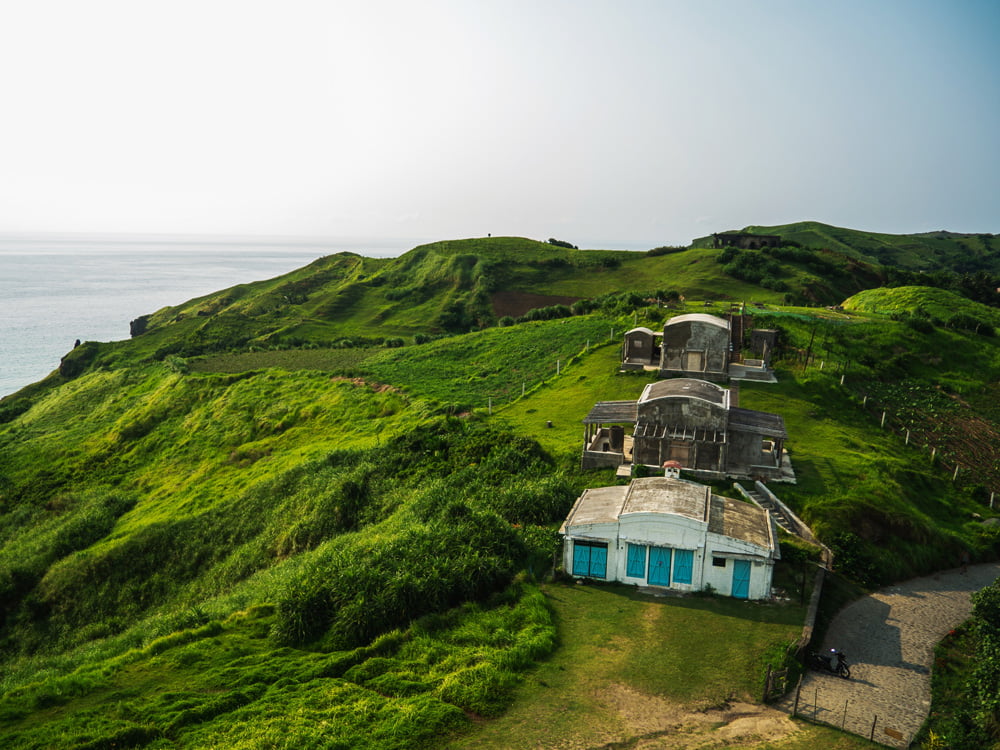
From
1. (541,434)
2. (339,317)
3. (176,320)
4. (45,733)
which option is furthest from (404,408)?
(176,320)

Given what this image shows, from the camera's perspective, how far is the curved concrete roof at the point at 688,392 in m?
32.6

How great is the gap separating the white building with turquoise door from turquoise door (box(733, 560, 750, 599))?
3 centimetres

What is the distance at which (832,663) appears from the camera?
19.4 m

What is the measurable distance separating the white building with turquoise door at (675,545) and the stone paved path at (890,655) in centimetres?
348

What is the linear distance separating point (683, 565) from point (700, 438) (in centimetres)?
1004

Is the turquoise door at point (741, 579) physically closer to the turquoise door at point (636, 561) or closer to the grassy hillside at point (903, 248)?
the turquoise door at point (636, 561)

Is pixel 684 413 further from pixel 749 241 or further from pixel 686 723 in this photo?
pixel 749 241

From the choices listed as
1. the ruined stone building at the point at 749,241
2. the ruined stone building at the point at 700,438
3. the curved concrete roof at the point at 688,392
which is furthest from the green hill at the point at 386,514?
the ruined stone building at the point at 749,241

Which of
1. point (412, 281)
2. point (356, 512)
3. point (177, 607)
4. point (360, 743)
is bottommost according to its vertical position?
point (177, 607)

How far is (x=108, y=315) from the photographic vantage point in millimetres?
168375

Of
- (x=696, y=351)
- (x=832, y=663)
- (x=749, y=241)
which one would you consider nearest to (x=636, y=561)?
(x=832, y=663)

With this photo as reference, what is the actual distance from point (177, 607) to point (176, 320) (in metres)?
95.1

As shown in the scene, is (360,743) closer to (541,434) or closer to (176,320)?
(541,434)

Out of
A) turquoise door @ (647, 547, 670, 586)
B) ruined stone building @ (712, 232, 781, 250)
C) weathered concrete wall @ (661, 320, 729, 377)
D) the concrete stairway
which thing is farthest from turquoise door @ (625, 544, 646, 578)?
ruined stone building @ (712, 232, 781, 250)
